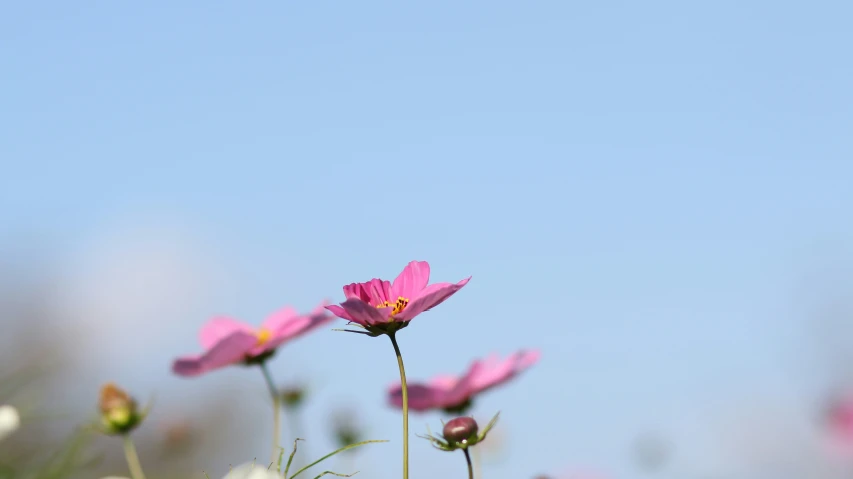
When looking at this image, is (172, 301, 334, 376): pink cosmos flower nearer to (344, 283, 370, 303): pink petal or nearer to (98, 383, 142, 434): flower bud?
(98, 383, 142, 434): flower bud

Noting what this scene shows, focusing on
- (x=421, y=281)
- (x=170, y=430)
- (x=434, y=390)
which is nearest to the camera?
(x=421, y=281)

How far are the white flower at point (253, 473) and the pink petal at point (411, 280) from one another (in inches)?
13.0

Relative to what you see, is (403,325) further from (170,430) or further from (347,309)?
(170,430)

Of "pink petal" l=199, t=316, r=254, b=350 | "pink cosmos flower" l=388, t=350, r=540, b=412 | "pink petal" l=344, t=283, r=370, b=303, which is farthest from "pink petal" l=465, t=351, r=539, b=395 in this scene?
"pink petal" l=344, t=283, r=370, b=303

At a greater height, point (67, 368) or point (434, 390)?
point (67, 368)

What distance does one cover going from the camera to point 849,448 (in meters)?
5.03

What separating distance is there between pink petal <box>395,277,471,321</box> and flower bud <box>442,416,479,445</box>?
15 centimetres

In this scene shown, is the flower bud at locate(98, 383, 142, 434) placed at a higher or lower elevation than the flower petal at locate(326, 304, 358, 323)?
lower

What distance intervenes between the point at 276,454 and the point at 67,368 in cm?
69

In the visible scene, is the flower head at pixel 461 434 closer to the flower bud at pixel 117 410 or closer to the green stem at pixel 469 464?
the green stem at pixel 469 464

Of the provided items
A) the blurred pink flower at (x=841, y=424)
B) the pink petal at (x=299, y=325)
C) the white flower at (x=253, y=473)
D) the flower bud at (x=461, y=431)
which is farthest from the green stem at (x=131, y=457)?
the blurred pink flower at (x=841, y=424)

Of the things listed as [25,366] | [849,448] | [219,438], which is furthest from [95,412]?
[219,438]

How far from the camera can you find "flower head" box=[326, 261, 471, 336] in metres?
1.29

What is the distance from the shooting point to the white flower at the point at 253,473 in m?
1.13
